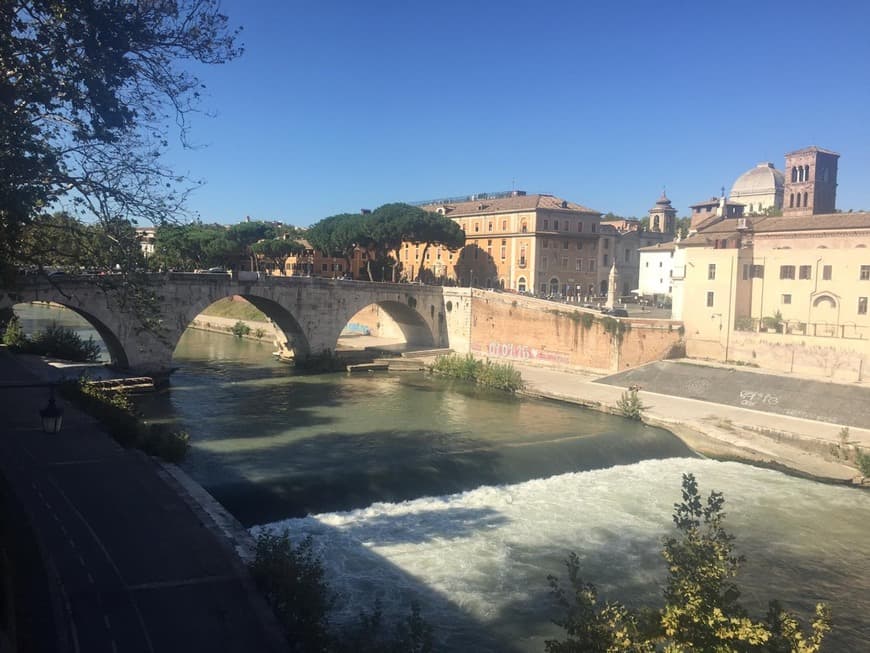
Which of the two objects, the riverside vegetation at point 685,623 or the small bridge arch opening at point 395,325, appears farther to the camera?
the small bridge arch opening at point 395,325

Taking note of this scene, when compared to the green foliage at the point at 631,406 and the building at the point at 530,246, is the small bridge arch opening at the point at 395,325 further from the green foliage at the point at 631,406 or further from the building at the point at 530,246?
the green foliage at the point at 631,406

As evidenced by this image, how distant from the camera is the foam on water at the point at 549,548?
1123 centimetres

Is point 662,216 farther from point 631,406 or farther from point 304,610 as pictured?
point 304,610

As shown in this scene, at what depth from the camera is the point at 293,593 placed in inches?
307

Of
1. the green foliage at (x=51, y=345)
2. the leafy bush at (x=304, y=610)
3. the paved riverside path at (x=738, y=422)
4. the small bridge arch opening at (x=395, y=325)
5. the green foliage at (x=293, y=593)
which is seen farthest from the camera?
the small bridge arch opening at (x=395, y=325)

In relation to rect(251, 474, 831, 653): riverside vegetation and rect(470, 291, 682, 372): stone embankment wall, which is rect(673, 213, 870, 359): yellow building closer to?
rect(470, 291, 682, 372): stone embankment wall

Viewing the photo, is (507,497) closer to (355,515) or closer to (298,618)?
(355,515)

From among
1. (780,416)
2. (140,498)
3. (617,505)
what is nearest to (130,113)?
(140,498)

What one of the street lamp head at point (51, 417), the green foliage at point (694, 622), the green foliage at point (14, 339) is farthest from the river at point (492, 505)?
the green foliage at point (14, 339)

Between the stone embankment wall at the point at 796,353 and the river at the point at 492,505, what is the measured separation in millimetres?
8774

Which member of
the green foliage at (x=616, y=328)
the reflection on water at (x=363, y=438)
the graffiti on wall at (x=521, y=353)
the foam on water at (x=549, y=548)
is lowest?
the foam on water at (x=549, y=548)

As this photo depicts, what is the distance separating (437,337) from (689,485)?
35110 mm

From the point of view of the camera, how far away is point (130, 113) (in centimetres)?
941

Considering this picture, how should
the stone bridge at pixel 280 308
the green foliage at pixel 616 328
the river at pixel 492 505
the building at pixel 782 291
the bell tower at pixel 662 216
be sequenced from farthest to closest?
1. the bell tower at pixel 662 216
2. the green foliage at pixel 616 328
3. the building at pixel 782 291
4. the stone bridge at pixel 280 308
5. the river at pixel 492 505
